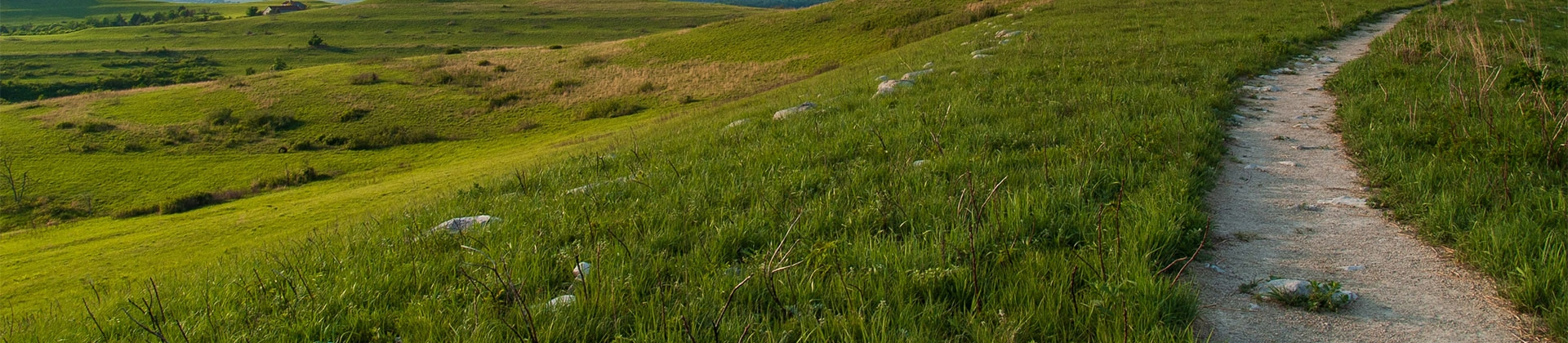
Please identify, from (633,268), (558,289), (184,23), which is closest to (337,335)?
(558,289)

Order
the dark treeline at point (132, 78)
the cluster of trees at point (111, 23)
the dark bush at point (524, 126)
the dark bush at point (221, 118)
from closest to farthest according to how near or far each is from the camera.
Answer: the dark bush at point (524, 126) → the dark bush at point (221, 118) → the dark treeline at point (132, 78) → the cluster of trees at point (111, 23)

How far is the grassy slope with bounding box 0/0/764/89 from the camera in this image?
83.8 m

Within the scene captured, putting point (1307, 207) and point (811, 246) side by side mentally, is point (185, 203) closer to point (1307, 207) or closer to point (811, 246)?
point (811, 246)

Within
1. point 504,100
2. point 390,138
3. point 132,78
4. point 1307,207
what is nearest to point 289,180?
point 390,138

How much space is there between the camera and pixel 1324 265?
14.4 ft

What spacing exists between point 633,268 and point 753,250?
762 mm

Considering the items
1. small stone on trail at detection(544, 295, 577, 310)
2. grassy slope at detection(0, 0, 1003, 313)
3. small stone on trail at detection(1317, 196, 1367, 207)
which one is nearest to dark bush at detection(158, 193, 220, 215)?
grassy slope at detection(0, 0, 1003, 313)

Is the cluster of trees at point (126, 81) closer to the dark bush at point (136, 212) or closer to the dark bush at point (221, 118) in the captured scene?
the dark bush at point (221, 118)

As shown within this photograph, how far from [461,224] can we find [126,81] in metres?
80.8

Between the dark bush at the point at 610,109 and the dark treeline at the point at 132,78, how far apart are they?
44.8m

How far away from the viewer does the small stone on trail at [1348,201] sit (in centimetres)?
560

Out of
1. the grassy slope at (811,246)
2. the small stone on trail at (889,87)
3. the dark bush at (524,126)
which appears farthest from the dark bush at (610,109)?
the grassy slope at (811,246)

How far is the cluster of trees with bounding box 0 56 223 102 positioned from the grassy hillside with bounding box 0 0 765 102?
0.18m

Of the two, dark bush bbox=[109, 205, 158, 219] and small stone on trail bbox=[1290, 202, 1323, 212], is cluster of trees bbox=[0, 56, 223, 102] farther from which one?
small stone on trail bbox=[1290, 202, 1323, 212]
